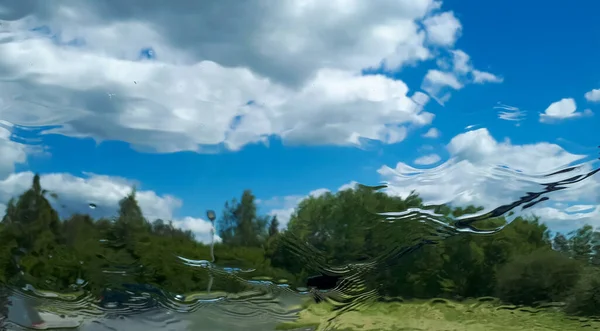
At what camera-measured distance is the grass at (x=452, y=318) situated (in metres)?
3.12

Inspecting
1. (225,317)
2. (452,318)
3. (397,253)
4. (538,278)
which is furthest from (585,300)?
(225,317)

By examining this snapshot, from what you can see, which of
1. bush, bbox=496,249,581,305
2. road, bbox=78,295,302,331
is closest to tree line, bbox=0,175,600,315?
bush, bbox=496,249,581,305

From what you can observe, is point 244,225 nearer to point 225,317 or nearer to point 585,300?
point 225,317

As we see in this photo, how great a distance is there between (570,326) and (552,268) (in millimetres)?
354

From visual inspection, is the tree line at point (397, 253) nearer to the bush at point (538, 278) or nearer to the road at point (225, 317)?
the bush at point (538, 278)

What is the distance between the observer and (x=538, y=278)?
3137 millimetres

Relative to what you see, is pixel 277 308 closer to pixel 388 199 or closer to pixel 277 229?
pixel 277 229

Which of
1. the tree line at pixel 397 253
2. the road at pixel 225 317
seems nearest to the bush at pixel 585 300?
the tree line at pixel 397 253

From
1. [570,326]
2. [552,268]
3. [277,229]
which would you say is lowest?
[570,326]

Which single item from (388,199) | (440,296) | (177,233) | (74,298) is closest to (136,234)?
(177,233)

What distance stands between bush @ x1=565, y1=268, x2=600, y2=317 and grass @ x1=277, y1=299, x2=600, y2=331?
0.05 meters

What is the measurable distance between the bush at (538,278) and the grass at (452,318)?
0.07m

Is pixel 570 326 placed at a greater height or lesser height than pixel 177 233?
lesser

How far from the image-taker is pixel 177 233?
3.22m
